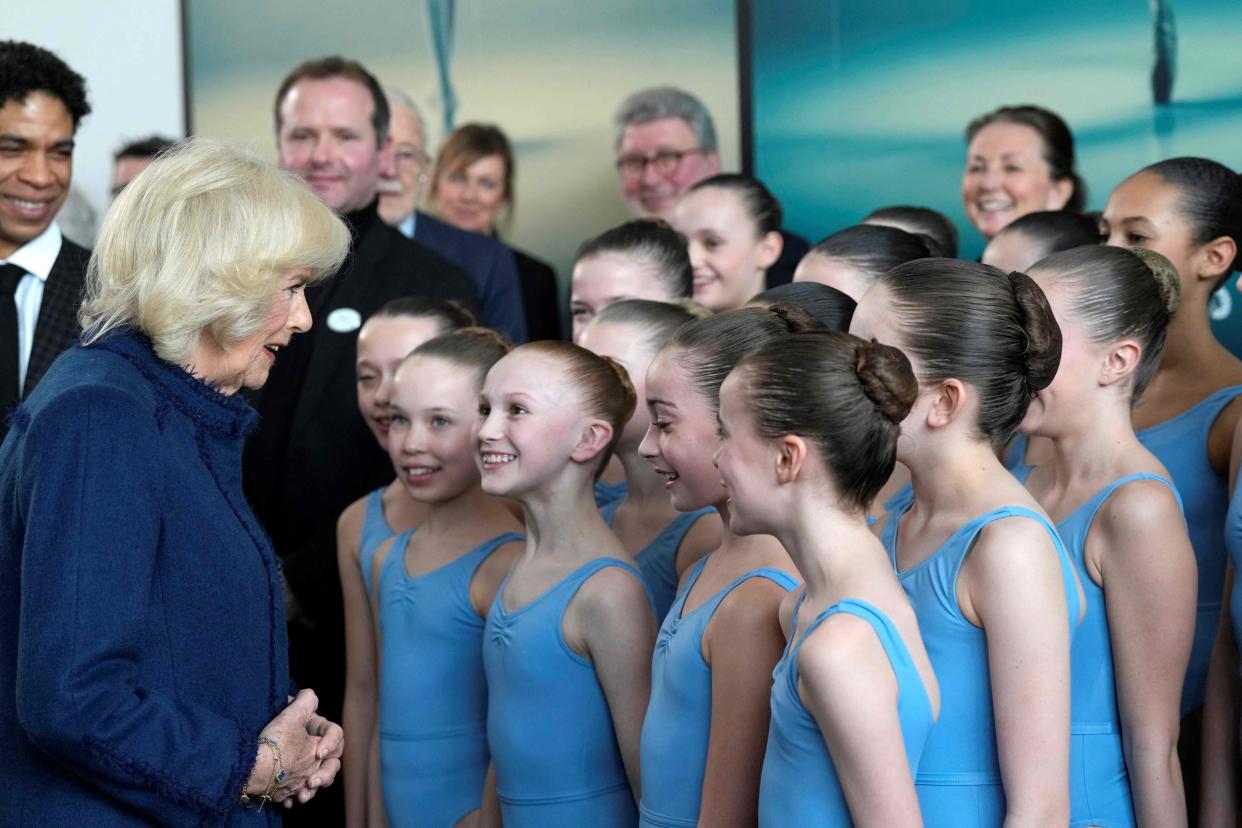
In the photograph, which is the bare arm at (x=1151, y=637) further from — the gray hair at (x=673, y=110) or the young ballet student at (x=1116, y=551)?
the gray hair at (x=673, y=110)

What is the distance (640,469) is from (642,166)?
1.99m

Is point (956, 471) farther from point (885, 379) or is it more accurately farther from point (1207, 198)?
point (1207, 198)

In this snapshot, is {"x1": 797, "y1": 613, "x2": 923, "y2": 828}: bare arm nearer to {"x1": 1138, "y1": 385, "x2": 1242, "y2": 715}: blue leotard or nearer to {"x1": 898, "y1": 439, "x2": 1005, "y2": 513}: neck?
{"x1": 898, "y1": 439, "x2": 1005, "y2": 513}: neck

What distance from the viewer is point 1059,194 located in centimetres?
351

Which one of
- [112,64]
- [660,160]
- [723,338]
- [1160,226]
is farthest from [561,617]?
[112,64]

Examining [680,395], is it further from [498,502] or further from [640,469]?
[498,502]

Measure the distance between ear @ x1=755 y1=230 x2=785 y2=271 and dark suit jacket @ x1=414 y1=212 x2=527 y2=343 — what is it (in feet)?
2.55

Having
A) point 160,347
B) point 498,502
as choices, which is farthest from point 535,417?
point 160,347

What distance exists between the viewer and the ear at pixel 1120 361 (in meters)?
2.00

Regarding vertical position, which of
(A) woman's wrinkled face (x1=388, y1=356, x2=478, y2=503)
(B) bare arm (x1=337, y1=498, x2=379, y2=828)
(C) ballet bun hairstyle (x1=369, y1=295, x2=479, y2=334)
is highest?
(C) ballet bun hairstyle (x1=369, y1=295, x2=479, y2=334)

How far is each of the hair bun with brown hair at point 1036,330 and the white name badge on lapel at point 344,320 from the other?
177 centimetres

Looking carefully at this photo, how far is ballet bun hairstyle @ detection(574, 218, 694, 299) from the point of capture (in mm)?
2982

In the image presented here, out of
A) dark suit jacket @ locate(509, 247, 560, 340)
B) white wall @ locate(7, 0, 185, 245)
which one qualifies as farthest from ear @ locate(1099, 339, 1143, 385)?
white wall @ locate(7, 0, 185, 245)

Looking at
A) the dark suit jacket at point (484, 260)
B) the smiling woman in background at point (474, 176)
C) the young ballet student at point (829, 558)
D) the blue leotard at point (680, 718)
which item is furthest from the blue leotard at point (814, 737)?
the smiling woman in background at point (474, 176)
